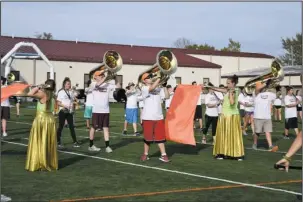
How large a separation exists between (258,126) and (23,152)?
6535 mm

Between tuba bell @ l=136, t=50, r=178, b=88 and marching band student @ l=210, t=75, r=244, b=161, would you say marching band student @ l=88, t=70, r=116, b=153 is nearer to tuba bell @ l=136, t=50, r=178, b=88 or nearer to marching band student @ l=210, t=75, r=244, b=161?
tuba bell @ l=136, t=50, r=178, b=88

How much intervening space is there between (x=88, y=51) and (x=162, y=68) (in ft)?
149

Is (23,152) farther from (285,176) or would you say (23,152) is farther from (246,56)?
(246,56)

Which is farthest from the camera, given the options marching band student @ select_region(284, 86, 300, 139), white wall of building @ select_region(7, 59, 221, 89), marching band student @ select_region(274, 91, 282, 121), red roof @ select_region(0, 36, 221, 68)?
red roof @ select_region(0, 36, 221, 68)

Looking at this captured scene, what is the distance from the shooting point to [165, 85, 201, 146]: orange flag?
44.2 feet

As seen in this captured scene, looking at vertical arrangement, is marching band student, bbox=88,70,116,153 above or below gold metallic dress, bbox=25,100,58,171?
above

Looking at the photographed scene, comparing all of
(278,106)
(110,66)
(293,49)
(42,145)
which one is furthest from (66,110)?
(293,49)

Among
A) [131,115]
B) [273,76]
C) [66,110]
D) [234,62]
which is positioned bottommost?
[131,115]

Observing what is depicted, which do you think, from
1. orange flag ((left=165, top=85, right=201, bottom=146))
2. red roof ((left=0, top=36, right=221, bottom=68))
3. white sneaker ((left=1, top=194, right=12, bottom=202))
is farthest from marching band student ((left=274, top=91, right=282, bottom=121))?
red roof ((left=0, top=36, right=221, bottom=68))

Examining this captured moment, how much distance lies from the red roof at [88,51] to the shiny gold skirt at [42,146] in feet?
133

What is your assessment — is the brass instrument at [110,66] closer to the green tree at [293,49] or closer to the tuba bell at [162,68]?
the tuba bell at [162,68]

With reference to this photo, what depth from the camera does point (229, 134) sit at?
12750 millimetres

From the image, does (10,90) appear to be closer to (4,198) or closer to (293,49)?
(4,198)

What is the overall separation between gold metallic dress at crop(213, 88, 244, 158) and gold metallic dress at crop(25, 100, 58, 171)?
431 cm
